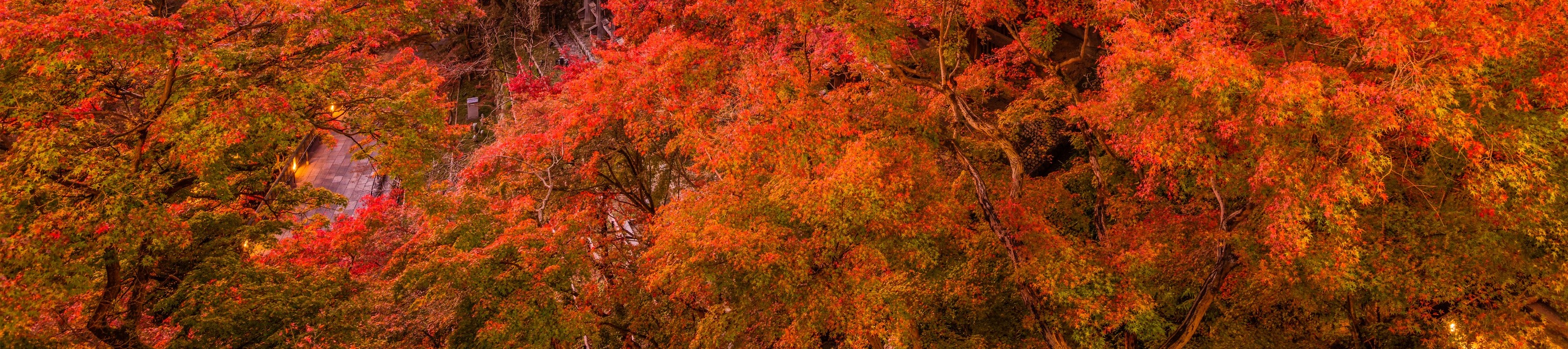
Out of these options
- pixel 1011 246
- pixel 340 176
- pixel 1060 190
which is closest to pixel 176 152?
pixel 1011 246

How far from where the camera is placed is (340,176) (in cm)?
2678

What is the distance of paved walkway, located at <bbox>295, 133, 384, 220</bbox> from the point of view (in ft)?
83.6

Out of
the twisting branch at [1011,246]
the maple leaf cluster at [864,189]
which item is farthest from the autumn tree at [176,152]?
the twisting branch at [1011,246]

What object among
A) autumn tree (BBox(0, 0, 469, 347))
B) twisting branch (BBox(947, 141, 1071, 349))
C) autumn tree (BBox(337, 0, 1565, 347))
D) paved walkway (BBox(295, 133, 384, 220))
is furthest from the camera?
paved walkway (BBox(295, 133, 384, 220))

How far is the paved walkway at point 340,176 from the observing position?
83.6ft

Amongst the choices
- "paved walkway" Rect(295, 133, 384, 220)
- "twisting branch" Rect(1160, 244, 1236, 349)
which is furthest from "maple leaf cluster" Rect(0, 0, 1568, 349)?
"paved walkway" Rect(295, 133, 384, 220)

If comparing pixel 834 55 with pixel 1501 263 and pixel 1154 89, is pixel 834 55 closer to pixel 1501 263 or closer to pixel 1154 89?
pixel 1154 89

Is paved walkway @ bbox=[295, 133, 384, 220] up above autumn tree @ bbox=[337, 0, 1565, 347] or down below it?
below

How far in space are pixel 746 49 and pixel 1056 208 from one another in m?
7.55

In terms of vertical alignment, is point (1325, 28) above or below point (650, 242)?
above

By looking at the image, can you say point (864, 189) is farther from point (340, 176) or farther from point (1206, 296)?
point (340, 176)

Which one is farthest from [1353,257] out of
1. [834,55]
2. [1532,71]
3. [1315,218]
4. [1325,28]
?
[834,55]

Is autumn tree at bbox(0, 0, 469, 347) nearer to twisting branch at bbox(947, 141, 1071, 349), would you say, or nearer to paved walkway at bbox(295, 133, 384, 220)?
twisting branch at bbox(947, 141, 1071, 349)

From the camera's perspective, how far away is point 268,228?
9711 mm
